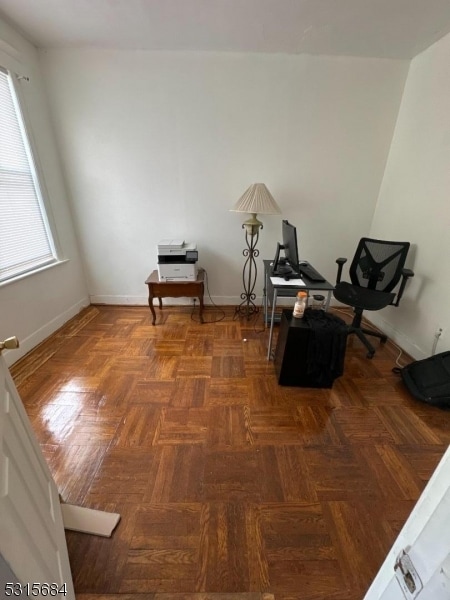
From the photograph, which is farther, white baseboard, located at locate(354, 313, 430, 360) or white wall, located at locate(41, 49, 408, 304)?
white wall, located at locate(41, 49, 408, 304)

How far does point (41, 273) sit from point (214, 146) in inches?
89.0

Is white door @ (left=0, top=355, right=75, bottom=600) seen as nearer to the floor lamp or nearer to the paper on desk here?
the paper on desk

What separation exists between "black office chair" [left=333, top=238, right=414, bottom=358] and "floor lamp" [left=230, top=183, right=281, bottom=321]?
95 cm

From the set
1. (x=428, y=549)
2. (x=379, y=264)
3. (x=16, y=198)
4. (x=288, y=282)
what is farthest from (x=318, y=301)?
(x=16, y=198)

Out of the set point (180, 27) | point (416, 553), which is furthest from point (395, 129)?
point (416, 553)

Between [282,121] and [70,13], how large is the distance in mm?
1959

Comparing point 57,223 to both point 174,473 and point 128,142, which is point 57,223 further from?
point 174,473

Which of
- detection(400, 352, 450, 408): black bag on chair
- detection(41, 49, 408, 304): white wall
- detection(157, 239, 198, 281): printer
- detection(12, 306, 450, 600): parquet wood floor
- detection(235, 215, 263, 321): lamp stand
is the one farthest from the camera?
detection(235, 215, 263, 321): lamp stand

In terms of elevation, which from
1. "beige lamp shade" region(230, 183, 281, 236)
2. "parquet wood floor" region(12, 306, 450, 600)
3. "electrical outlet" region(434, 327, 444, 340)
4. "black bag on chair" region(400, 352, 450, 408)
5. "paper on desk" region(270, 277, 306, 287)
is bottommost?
"parquet wood floor" region(12, 306, 450, 600)

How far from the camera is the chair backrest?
2221mm

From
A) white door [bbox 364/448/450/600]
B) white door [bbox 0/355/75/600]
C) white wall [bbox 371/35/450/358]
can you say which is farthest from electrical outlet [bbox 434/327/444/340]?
white door [bbox 0/355/75/600]

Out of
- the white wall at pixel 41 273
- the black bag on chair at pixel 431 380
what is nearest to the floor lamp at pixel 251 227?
the black bag on chair at pixel 431 380

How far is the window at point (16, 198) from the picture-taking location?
2.06m

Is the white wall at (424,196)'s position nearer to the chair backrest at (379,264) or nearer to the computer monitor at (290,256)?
the chair backrest at (379,264)
